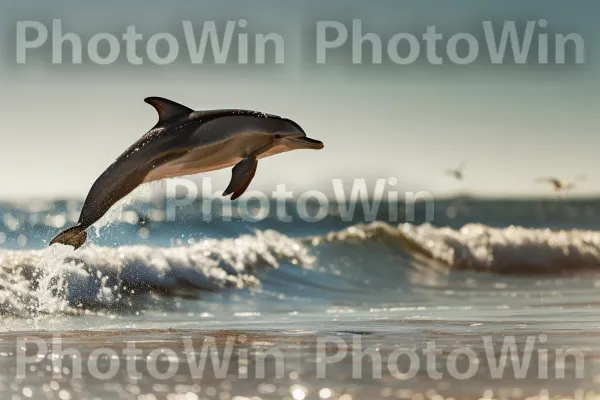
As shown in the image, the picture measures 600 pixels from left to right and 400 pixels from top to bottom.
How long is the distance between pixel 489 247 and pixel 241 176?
56.0 ft

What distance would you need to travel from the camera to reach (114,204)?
1313cm

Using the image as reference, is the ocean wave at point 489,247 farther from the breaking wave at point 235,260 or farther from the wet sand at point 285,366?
the wet sand at point 285,366

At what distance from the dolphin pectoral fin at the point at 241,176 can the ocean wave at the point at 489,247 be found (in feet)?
47.8

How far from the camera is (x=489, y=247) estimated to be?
28.9m

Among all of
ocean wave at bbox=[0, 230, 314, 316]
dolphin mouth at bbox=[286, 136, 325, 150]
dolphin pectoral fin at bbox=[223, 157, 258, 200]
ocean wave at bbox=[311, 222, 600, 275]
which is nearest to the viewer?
dolphin pectoral fin at bbox=[223, 157, 258, 200]

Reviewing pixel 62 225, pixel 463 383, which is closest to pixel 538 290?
pixel 463 383

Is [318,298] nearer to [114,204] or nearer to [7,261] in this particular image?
[7,261]

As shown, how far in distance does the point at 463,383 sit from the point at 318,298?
36.4ft

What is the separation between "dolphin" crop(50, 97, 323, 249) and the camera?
13.0 meters

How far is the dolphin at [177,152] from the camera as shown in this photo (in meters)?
13.0

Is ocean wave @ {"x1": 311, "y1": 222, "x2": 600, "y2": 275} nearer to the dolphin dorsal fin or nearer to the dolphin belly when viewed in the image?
the dolphin belly

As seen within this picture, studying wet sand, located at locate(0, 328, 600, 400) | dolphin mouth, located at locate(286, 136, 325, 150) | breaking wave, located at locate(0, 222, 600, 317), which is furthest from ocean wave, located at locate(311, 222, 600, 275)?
wet sand, located at locate(0, 328, 600, 400)

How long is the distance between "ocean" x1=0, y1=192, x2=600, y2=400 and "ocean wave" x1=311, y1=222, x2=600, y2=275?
6 centimetres

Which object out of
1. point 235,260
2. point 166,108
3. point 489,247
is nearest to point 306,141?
point 166,108
